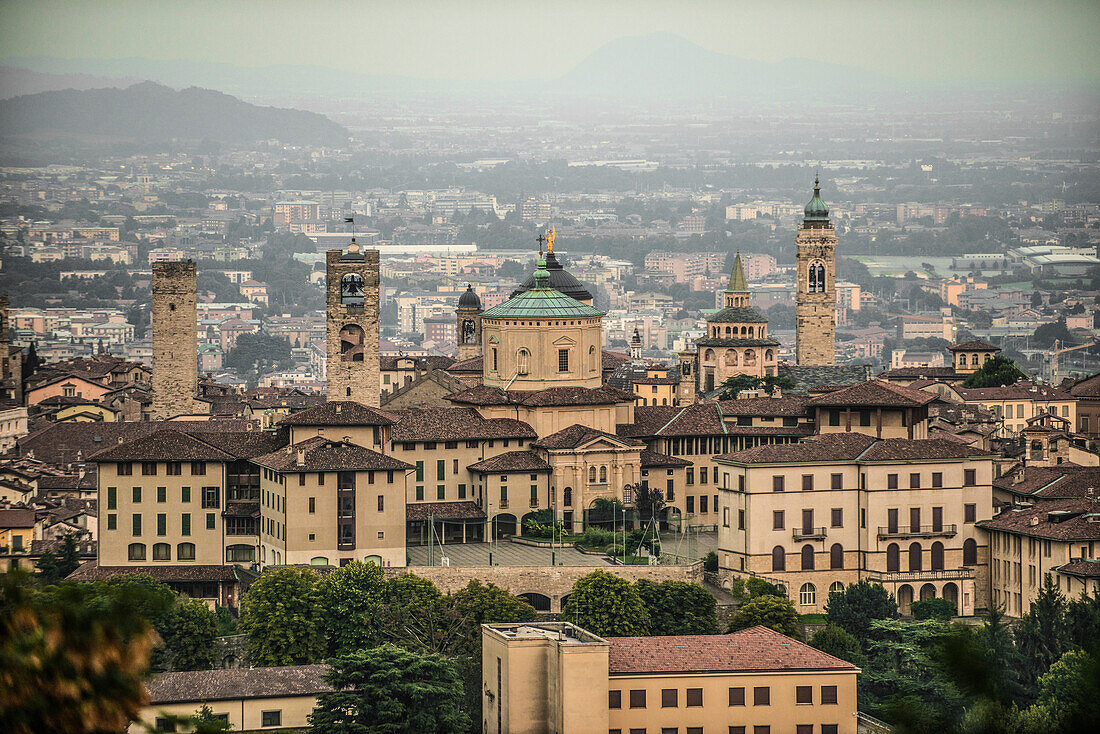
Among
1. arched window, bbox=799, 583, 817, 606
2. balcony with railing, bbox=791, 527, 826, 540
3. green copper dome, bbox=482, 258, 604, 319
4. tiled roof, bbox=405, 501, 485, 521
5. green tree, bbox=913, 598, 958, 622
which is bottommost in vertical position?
green tree, bbox=913, 598, 958, 622

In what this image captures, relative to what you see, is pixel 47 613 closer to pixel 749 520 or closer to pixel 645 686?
pixel 645 686

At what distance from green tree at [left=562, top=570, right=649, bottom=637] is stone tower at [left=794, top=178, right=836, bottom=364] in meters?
55.8

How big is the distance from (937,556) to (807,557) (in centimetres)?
312

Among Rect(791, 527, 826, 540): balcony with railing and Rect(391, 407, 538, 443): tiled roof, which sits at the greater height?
Rect(391, 407, 538, 443): tiled roof

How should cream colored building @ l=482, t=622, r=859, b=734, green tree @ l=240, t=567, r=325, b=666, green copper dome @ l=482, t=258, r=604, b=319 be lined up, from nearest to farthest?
cream colored building @ l=482, t=622, r=859, b=734 < green tree @ l=240, t=567, r=325, b=666 < green copper dome @ l=482, t=258, r=604, b=319

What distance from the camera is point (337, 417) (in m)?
53.5

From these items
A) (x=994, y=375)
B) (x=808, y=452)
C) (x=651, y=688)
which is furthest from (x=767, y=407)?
(x=994, y=375)

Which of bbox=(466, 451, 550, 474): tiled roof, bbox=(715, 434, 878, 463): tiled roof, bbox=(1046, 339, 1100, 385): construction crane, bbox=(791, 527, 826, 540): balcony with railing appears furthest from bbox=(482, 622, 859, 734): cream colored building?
bbox=(1046, 339, 1100, 385): construction crane

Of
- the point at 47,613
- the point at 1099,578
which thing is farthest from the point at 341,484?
the point at 47,613

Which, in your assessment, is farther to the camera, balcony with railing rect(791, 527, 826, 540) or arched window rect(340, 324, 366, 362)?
arched window rect(340, 324, 366, 362)

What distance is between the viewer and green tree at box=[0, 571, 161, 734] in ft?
42.7

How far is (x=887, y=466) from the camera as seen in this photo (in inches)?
2066

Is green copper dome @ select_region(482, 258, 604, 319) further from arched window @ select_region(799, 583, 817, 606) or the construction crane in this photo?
the construction crane

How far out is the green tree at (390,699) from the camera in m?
39.2
